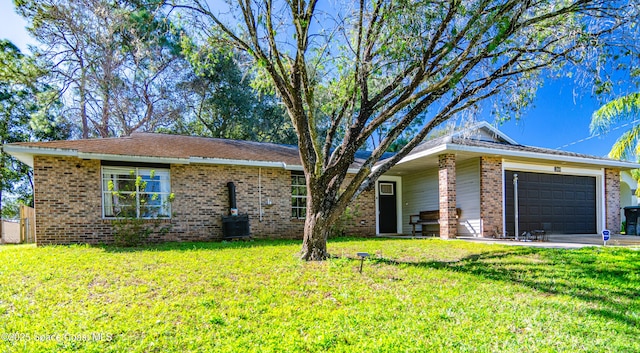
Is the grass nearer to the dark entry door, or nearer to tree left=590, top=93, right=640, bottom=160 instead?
tree left=590, top=93, right=640, bottom=160

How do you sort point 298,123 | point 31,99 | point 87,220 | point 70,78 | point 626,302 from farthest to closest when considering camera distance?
point 31,99, point 70,78, point 87,220, point 298,123, point 626,302

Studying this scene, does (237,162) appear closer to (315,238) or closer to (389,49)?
(315,238)

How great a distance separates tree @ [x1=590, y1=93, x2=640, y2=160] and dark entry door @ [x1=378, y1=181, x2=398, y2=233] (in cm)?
770

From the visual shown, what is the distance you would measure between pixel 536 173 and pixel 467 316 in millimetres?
10489

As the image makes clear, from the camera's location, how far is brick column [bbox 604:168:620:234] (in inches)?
517

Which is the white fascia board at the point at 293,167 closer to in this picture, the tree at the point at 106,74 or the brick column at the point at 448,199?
the brick column at the point at 448,199

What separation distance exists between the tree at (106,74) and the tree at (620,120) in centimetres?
1732

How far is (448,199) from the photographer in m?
10.7

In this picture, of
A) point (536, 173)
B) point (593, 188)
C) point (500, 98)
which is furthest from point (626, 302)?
point (593, 188)

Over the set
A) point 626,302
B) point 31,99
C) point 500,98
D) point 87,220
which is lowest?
point 626,302

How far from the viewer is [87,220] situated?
936 cm

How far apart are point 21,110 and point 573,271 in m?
25.6

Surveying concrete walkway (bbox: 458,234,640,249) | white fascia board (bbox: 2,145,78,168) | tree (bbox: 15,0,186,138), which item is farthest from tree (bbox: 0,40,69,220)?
concrete walkway (bbox: 458,234,640,249)

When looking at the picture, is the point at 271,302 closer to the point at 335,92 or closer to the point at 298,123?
the point at 298,123
